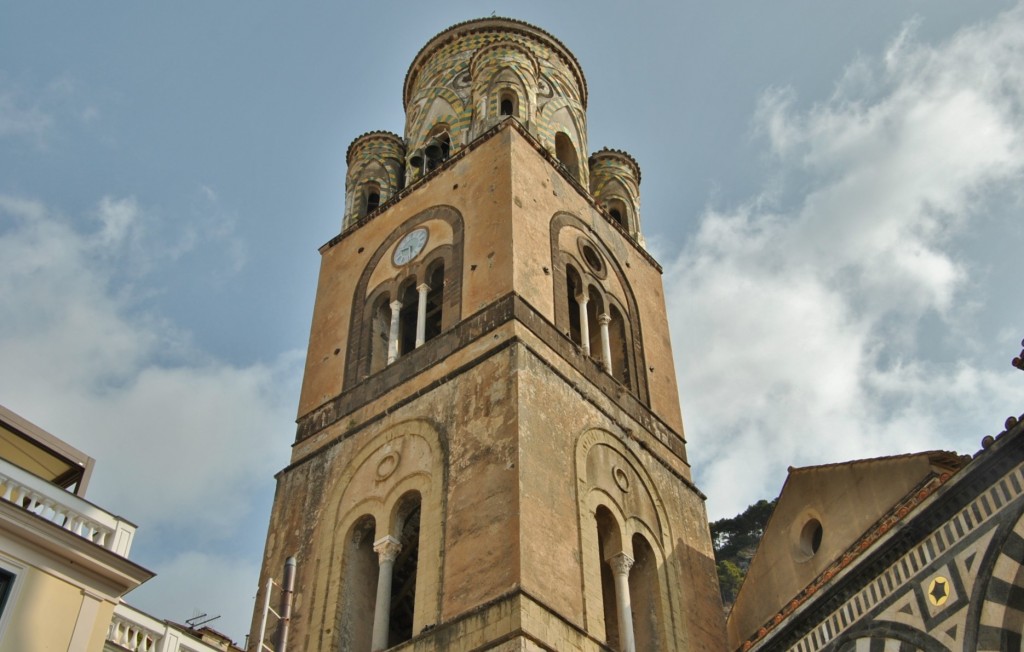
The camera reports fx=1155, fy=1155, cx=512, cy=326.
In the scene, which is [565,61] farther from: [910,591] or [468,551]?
[910,591]

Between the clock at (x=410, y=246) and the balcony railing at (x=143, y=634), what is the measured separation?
11.6 metres

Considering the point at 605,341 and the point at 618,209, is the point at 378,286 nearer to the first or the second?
the point at 605,341

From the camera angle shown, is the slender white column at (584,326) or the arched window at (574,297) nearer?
the slender white column at (584,326)

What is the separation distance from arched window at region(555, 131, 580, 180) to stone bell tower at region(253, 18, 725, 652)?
0.27 feet

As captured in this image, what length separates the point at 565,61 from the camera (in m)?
29.1

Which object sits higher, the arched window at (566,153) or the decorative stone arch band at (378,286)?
the arched window at (566,153)

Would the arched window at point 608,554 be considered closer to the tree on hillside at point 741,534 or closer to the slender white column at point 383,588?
the slender white column at point 383,588

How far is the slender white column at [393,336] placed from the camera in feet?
67.7

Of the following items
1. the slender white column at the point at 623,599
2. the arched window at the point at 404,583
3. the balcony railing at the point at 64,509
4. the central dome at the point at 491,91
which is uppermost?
the central dome at the point at 491,91

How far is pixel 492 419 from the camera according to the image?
56.5 ft

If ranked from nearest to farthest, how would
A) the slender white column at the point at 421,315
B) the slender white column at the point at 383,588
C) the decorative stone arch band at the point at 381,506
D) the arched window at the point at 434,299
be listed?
the slender white column at the point at 383,588, the decorative stone arch band at the point at 381,506, the slender white column at the point at 421,315, the arched window at the point at 434,299

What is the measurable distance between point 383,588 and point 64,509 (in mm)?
7001

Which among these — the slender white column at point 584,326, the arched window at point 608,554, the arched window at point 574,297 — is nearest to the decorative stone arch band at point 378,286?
the arched window at point 574,297

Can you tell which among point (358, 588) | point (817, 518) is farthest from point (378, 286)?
point (817, 518)
